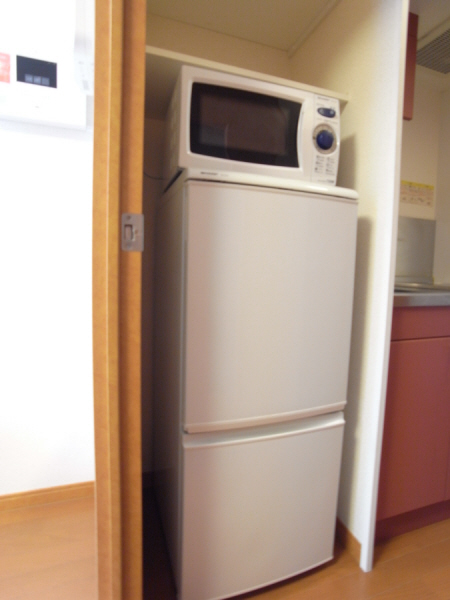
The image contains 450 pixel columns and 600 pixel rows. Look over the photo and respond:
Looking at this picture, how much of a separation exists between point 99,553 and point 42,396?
2.63 ft

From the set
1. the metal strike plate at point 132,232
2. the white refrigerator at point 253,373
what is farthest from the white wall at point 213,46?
the metal strike plate at point 132,232

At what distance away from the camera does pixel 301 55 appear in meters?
1.47

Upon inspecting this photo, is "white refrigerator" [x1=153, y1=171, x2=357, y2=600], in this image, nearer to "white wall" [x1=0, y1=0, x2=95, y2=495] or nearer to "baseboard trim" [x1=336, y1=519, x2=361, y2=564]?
"baseboard trim" [x1=336, y1=519, x2=361, y2=564]

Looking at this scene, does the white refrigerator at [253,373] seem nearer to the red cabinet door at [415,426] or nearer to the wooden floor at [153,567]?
the wooden floor at [153,567]

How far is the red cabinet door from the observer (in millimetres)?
1174

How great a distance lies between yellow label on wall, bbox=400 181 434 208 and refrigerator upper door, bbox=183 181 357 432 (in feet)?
3.46

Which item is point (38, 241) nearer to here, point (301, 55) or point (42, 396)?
point (42, 396)

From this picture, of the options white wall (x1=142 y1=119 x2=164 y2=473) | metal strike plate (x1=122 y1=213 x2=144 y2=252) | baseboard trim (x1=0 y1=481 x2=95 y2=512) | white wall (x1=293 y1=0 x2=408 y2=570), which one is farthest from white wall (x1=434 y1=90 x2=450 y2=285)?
baseboard trim (x1=0 y1=481 x2=95 y2=512)

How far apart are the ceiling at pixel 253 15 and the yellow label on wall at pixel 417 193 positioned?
92 centimetres

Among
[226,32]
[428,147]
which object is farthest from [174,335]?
[428,147]

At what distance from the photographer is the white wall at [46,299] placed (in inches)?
50.9

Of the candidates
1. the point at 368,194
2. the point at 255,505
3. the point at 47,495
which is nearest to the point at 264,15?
the point at 368,194

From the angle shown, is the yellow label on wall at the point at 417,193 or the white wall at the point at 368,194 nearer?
the white wall at the point at 368,194

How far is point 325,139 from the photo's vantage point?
1.06 metres
